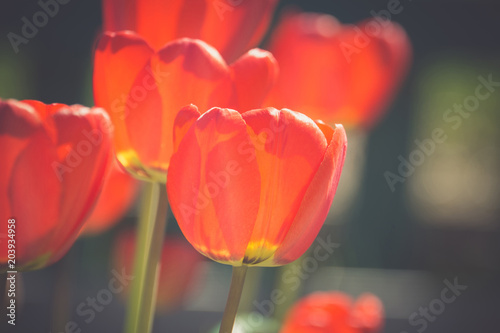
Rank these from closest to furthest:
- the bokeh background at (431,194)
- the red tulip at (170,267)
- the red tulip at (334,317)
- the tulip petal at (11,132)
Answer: the tulip petal at (11,132) < the red tulip at (334,317) < the red tulip at (170,267) < the bokeh background at (431,194)

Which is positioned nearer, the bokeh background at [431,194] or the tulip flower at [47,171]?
the tulip flower at [47,171]

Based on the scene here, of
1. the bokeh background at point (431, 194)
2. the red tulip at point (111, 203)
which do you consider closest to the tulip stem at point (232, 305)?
the red tulip at point (111, 203)

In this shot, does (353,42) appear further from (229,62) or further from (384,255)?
(384,255)

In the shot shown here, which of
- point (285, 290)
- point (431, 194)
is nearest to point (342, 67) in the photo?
point (285, 290)

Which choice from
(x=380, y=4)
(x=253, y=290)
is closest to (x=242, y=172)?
(x=253, y=290)

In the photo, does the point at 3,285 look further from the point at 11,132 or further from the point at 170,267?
the point at 170,267

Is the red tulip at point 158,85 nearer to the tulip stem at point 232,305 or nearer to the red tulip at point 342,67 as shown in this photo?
the tulip stem at point 232,305
